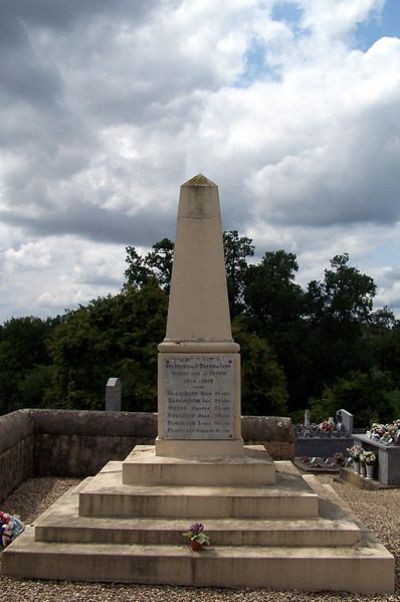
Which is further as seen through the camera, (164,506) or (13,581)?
(164,506)

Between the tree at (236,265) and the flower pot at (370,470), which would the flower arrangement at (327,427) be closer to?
the flower pot at (370,470)

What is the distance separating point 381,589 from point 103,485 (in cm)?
278

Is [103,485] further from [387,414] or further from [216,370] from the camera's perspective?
[387,414]

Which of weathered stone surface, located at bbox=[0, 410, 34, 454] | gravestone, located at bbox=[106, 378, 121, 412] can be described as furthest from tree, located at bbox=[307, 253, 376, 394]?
weathered stone surface, located at bbox=[0, 410, 34, 454]

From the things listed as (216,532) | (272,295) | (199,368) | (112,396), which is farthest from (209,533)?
(272,295)

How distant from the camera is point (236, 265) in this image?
137ft

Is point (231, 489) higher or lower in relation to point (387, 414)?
higher

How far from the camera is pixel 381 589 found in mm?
5398

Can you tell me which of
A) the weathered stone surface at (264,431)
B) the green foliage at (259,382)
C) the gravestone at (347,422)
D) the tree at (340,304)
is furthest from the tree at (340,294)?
the weathered stone surface at (264,431)

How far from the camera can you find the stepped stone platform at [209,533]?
5402mm

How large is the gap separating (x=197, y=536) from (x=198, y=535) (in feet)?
0.04

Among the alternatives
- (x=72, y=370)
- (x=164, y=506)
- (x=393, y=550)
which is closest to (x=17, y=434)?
(x=164, y=506)

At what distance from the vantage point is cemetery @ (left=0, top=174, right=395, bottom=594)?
5.41m

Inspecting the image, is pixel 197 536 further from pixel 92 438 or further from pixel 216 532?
pixel 92 438
